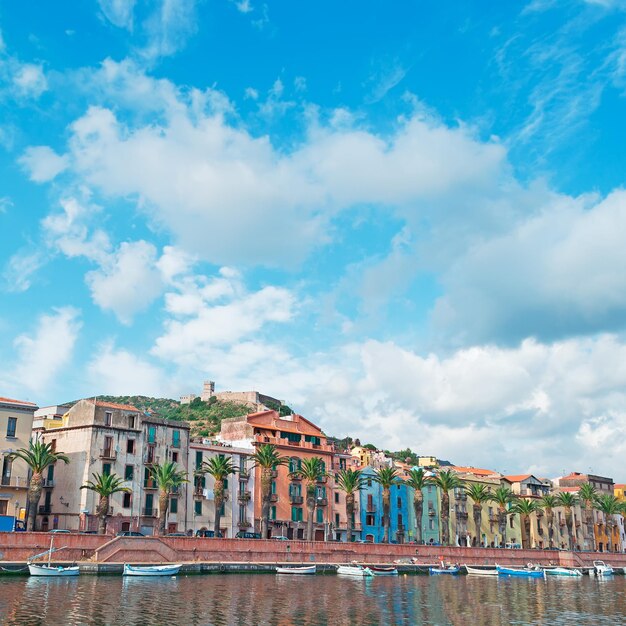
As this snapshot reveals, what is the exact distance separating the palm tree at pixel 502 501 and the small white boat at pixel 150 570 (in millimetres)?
68963

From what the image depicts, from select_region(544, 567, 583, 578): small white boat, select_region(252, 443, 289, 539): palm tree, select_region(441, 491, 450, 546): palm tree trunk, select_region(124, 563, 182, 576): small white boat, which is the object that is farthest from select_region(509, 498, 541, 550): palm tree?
select_region(124, 563, 182, 576): small white boat

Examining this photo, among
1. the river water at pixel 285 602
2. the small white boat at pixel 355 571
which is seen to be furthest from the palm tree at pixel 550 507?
the small white boat at pixel 355 571

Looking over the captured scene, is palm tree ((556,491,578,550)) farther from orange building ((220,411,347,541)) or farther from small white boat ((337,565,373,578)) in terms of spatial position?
small white boat ((337,565,373,578))

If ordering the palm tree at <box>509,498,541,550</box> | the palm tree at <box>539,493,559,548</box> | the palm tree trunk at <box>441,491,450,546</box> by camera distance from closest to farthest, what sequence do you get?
the palm tree trunk at <box>441,491,450,546</box> → the palm tree at <box>509,498,541,550</box> → the palm tree at <box>539,493,559,548</box>

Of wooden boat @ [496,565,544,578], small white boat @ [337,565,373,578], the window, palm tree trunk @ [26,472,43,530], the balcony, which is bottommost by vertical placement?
wooden boat @ [496,565,544,578]

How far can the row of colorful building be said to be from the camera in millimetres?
84625

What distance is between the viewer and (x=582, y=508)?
500 ft

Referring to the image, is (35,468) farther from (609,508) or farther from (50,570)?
(609,508)

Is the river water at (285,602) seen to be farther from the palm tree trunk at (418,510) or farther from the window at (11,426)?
the palm tree trunk at (418,510)

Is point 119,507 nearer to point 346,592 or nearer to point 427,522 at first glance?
point 346,592

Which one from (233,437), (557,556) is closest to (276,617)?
(233,437)

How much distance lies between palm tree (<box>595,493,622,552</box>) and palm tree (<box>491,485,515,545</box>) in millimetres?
16946

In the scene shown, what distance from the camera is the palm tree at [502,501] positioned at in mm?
124681

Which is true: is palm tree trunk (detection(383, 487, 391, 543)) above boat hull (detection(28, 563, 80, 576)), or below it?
above
